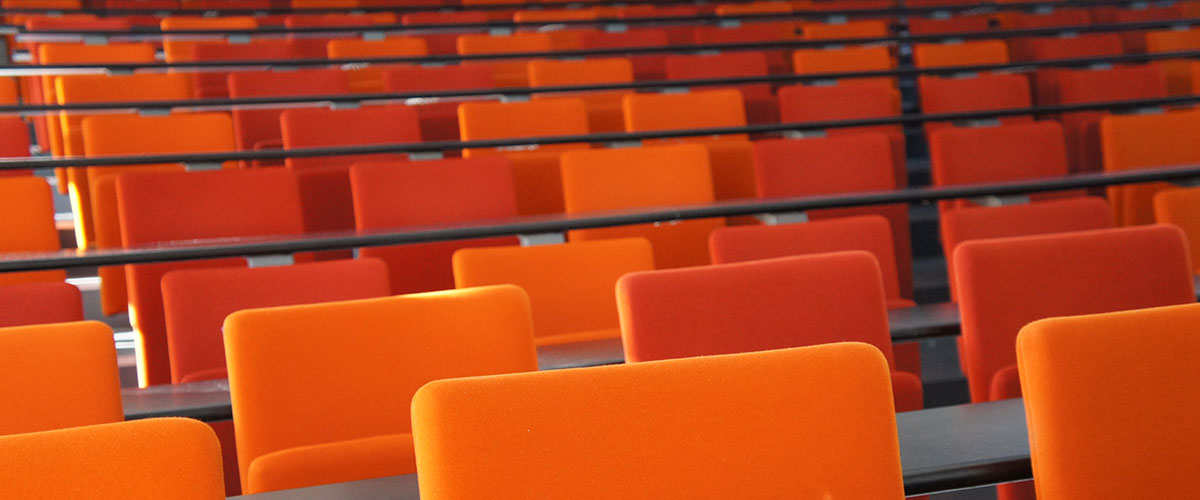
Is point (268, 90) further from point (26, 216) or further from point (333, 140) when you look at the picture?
point (26, 216)

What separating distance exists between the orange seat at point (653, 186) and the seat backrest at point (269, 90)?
0.95 meters

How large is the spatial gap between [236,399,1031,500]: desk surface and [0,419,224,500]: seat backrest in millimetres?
171

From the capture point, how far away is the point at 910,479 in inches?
28.9

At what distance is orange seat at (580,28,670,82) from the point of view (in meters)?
3.32

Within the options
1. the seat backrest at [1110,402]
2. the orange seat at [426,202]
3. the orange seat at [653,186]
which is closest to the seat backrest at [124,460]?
the seat backrest at [1110,402]

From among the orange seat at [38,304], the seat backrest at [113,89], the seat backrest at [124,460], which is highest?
the seat backrest at [113,89]

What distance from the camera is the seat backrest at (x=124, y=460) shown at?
1.86ft

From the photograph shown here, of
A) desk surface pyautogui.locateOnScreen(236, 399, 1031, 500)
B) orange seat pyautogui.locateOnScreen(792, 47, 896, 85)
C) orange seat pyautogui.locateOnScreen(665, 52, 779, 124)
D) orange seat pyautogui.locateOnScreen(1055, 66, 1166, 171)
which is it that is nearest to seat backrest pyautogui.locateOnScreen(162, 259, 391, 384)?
desk surface pyautogui.locateOnScreen(236, 399, 1031, 500)

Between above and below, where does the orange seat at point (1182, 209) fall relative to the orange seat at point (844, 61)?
below

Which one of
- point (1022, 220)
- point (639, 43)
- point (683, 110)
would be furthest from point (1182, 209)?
point (639, 43)

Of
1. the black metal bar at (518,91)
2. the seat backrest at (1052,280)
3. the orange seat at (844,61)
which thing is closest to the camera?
the seat backrest at (1052,280)

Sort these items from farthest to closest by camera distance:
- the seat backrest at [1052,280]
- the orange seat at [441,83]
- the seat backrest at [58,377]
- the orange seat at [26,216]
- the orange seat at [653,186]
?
the orange seat at [441,83] < the orange seat at [653,186] < the orange seat at [26,216] < the seat backrest at [1052,280] < the seat backrest at [58,377]

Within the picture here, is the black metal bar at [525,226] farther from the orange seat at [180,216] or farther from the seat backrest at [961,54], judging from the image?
the seat backrest at [961,54]

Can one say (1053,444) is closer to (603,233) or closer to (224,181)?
(603,233)
